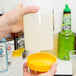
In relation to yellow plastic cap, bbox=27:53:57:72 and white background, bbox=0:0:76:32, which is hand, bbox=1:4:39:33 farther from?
white background, bbox=0:0:76:32

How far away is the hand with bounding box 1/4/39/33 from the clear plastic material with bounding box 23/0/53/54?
1.0 inches

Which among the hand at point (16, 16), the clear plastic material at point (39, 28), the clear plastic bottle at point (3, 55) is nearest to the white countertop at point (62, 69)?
the clear plastic bottle at point (3, 55)

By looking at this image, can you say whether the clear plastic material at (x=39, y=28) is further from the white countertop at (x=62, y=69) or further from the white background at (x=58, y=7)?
the white background at (x=58, y=7)

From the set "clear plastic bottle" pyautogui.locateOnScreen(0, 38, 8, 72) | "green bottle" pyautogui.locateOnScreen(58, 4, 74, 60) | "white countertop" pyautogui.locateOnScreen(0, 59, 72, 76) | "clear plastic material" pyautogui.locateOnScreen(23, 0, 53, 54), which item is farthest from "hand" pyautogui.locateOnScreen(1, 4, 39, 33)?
"green bottle" pyautogui.locateOnScreen(58, 4, 74, 60)

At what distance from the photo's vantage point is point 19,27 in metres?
0.87

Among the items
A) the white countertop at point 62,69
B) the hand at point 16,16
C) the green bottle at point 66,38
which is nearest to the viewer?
the hand at point 16,16

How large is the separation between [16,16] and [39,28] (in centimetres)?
19

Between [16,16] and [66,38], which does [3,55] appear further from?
[66,38]

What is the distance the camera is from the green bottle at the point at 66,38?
1077mm

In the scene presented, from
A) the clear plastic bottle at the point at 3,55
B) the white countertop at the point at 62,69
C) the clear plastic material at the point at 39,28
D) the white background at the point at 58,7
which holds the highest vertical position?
the white background at the point at 58,7

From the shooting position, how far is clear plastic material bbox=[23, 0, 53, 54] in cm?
56

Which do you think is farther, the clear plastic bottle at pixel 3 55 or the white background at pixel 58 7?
the white background at pixel 58 7

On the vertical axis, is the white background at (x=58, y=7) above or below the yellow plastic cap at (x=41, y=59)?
above

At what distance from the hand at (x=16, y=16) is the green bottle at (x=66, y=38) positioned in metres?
0.41
